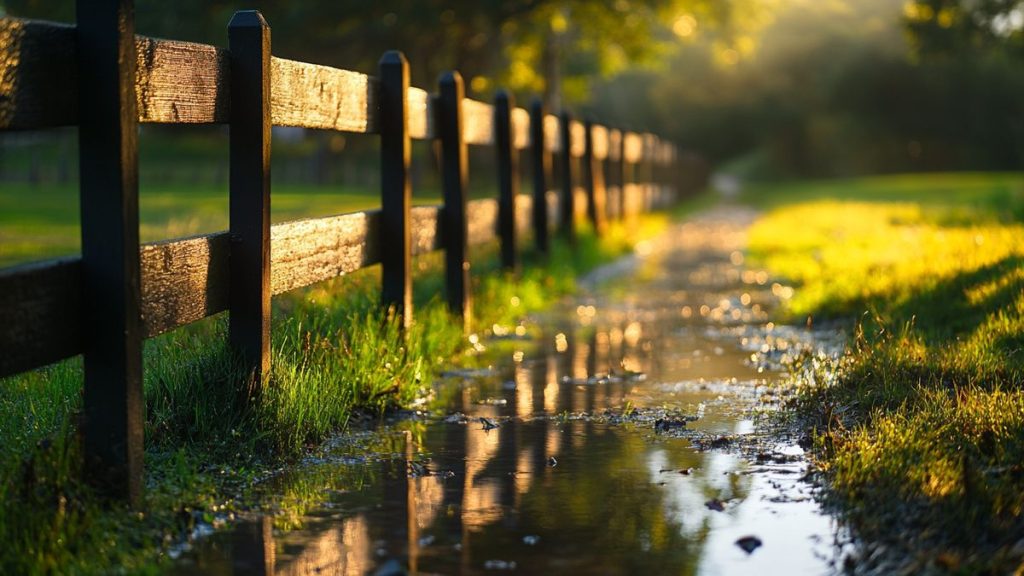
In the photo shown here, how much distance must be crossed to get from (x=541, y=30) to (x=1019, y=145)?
105 ft

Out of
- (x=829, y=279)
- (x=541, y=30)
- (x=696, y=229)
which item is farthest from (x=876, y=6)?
(x=829, y=279)

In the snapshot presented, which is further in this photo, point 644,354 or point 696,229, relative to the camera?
point 696,229

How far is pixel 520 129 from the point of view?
12820 mm

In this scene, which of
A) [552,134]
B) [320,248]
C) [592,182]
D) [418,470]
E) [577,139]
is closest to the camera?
[418,470]

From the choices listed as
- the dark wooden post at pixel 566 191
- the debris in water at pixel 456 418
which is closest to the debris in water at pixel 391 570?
the debris in water at pixel 456 418

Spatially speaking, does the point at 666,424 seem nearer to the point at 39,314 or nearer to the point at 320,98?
the point at 320,98

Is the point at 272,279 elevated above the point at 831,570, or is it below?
above

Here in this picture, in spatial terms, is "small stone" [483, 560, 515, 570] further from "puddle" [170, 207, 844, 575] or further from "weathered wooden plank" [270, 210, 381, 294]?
"weathered wooden plank" [270, 210, 381, 294]

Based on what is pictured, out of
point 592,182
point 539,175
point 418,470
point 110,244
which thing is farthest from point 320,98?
point 592,182

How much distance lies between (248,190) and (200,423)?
955 mm

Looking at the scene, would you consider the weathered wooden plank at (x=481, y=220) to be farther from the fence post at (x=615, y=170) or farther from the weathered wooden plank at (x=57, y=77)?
the fence post at (x=615, y=170)

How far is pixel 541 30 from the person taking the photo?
39.4 metres

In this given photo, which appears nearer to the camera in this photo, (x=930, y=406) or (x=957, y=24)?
(x=930, y=406)

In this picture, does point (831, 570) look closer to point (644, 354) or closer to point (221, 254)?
point (221, 254)
